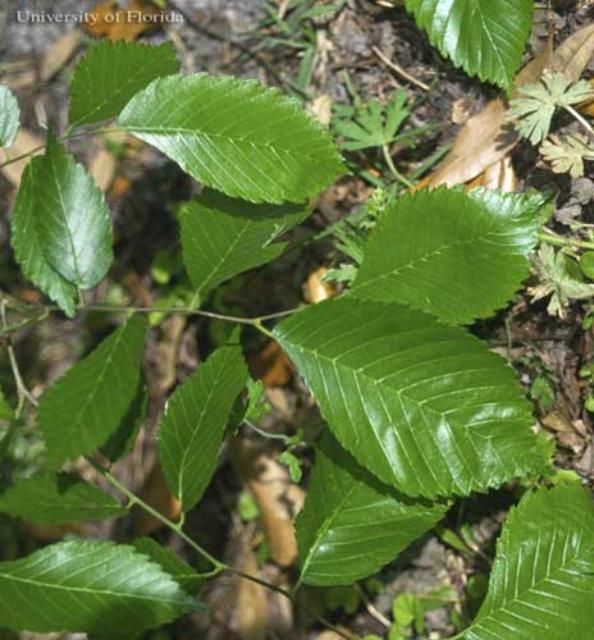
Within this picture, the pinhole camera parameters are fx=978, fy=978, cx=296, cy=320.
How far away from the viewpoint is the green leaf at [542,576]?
1.44m

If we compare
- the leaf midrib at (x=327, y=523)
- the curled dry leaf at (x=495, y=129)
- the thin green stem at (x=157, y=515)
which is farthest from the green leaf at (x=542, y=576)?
the curled dry leaf at (x=495, y=129)

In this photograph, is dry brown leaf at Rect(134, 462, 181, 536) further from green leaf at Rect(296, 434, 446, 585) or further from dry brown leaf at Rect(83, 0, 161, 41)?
dry brown leaf at Rect(83, 0, 161, 41)

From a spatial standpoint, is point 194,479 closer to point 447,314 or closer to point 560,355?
point 447,314

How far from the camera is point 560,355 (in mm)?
1735

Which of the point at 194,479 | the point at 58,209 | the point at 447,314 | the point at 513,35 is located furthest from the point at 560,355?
the point at 58,209

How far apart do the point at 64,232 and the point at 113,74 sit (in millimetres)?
257

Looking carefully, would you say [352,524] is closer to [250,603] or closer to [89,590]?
[89,590]

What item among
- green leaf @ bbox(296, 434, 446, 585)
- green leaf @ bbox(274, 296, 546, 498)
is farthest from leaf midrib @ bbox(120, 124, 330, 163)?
green leaf @ bbox(296, 434, 446, 585)

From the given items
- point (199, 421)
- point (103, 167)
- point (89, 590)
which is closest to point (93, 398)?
point (199, 421)

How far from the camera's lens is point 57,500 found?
61.4 inches

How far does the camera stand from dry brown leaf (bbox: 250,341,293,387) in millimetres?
2148

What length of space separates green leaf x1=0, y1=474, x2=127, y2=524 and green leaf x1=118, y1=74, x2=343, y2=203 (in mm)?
529

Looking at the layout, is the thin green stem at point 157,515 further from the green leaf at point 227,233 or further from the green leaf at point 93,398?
the green leaf at point 227,233

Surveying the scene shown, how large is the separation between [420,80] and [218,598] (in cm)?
123
